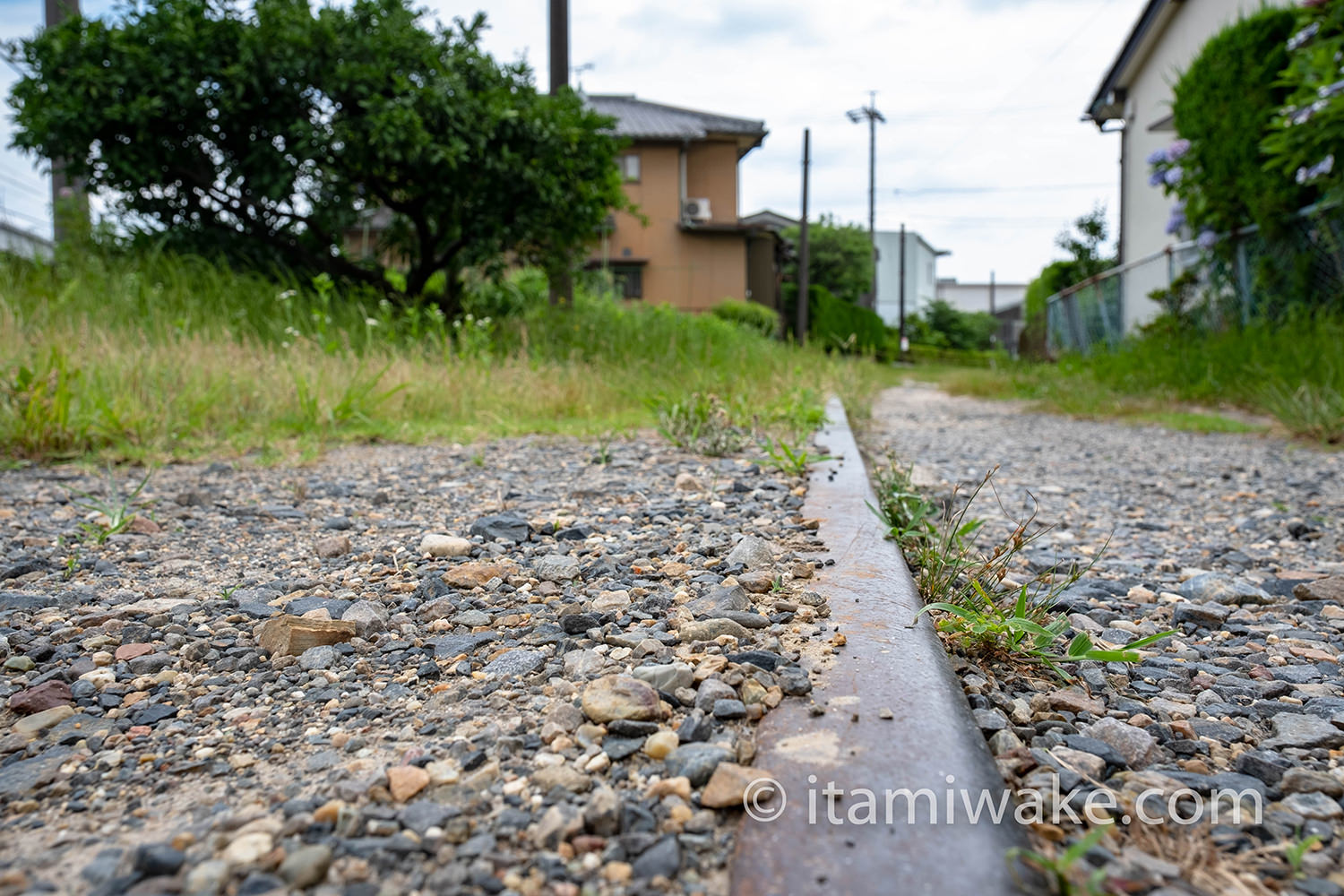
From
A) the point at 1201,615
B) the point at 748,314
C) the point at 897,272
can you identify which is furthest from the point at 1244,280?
the point at 897,272

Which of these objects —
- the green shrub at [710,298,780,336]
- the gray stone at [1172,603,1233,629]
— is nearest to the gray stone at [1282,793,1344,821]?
the gray stone at [1172,603,1233,629]

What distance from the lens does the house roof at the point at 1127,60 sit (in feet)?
42.2

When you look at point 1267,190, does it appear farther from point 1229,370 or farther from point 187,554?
point 187,554

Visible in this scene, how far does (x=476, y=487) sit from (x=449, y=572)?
0.95m

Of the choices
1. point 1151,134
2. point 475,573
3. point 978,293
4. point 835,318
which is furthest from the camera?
point 978,293

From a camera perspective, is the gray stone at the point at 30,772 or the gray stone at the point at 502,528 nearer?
the gray stone at the point at 30,772

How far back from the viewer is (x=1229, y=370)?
21.0 ft

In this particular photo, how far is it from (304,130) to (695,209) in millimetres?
15905

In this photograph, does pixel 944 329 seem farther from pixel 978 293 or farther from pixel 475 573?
pixel 475 573

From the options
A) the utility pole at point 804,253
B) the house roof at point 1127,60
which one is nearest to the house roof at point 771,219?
the utility pole at point 804,253

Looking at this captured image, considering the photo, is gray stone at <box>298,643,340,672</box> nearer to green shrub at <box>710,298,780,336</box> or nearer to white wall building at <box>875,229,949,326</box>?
green shrub at <box>710,298,780,336</box>

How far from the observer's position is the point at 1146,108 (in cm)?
1396

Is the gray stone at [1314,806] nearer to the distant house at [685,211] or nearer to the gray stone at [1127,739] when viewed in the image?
the gray stone at [1127,739]

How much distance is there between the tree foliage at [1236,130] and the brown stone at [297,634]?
8346 mm
